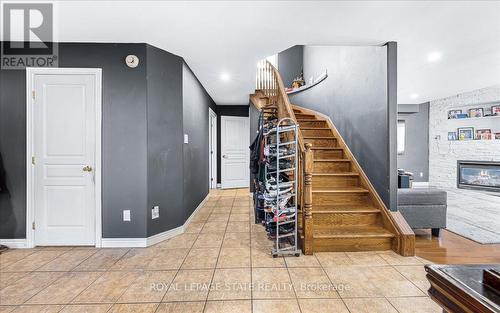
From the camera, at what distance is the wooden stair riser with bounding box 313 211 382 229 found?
282cm

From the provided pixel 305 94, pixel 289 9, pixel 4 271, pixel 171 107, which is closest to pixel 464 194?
pixel 305 94

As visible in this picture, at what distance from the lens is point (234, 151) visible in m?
6.58

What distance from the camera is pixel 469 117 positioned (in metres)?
6.24

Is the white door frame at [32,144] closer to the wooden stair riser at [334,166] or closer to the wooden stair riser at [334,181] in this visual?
the wooden stair riser at [334,181]

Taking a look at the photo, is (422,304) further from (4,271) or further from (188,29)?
(4,271)

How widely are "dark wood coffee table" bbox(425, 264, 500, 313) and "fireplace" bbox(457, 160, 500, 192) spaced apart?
24.2ft

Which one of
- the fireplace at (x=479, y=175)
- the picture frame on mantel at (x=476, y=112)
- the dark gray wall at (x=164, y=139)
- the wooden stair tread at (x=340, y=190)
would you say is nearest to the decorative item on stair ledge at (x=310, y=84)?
the wooden stair tread at (x=340, y=190)

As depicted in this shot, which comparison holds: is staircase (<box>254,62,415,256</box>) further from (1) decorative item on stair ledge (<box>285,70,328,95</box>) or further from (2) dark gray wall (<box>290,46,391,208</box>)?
(1) decorative item on stair ledge (<box>285,70,328,95</box>)

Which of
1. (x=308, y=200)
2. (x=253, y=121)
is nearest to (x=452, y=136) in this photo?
(x=253, y=121)

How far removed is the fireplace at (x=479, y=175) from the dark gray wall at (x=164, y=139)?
7.42 meters

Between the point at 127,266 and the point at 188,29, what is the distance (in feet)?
8.13

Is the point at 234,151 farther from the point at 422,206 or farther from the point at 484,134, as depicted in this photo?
the point at 484,134

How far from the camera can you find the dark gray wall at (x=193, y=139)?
3488mm

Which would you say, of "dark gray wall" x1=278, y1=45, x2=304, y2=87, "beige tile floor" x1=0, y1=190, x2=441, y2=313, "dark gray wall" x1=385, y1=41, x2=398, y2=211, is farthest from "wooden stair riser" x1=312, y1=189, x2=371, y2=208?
"dark gray wall" x1=278, y1=45, x2=304, y2=87
